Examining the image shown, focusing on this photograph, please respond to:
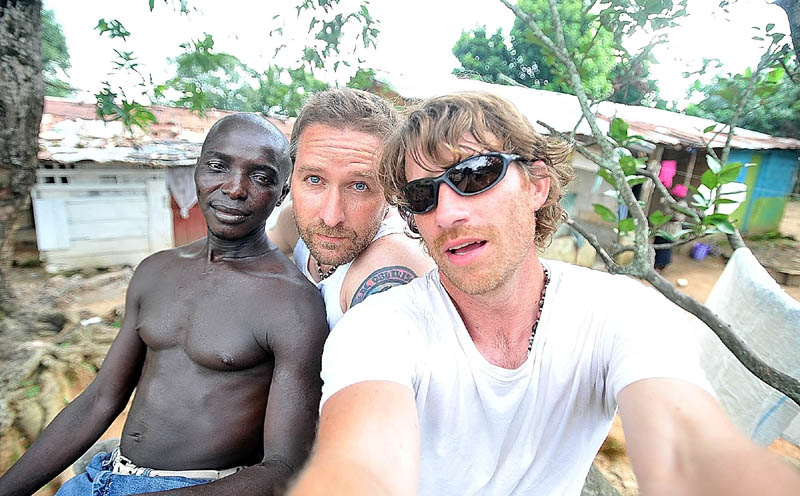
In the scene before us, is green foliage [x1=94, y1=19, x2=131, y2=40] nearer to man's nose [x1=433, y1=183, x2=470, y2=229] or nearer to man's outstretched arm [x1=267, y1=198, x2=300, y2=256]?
man's outstretched arm [x1=267, y1=198, x2=300, y2=256]

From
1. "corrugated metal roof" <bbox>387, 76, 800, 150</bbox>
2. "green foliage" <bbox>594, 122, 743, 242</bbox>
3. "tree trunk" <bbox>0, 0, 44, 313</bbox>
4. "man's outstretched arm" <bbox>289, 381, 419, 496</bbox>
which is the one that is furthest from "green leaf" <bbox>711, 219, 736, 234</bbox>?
"corrugated metal roof" <bbox>387, 76, 800, 150</bbox>

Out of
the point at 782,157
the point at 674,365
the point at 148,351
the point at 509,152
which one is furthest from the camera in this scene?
the point at 782,157

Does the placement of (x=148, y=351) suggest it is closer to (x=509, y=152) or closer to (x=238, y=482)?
(x=238, y=482)

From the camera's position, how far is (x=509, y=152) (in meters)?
1.46

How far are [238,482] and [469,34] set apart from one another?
65.0 ft

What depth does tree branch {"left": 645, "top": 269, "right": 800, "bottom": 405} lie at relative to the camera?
1495mm

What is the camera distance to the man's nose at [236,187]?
171cm

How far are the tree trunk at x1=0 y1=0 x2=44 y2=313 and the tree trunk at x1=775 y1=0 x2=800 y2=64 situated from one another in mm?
4996

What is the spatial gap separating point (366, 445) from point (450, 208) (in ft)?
2.27

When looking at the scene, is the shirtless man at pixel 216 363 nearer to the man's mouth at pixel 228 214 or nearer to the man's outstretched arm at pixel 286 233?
the man's mouth at pixel 228 214

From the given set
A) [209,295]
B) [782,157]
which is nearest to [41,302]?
[209,295]

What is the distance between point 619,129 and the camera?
1.84 metres

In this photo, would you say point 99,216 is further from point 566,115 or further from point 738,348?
point 738,348

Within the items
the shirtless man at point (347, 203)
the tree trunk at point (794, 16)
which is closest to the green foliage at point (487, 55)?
the tree trunk at point (794, 16)
